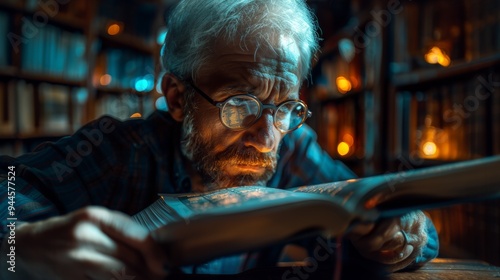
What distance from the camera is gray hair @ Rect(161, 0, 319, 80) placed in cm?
92

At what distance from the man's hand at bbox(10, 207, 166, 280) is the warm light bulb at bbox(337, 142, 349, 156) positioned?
2372 mm

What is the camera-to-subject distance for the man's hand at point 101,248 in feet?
1.43

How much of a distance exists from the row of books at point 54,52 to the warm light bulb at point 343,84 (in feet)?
5.53

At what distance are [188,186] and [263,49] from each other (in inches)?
16.0

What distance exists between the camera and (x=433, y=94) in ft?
6.09

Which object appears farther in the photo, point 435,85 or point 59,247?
point 435,85

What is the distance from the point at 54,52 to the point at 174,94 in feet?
5.70

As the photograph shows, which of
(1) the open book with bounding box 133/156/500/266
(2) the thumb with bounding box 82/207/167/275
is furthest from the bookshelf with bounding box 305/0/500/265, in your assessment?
(2) the thumb with bounding box 82/207/167/275

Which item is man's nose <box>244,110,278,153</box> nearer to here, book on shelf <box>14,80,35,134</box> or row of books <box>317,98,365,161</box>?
row of books <box>317,98,365,161</box>

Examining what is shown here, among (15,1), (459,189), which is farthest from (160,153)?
(15,1)

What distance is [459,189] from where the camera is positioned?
0.47 m

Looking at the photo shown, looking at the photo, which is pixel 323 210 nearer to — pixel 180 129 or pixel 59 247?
pixel 59 247

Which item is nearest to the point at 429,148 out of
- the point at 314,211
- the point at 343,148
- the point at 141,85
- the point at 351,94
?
the point at 351,94

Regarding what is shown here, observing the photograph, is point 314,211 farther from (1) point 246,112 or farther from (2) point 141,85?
(2) point 141,85
